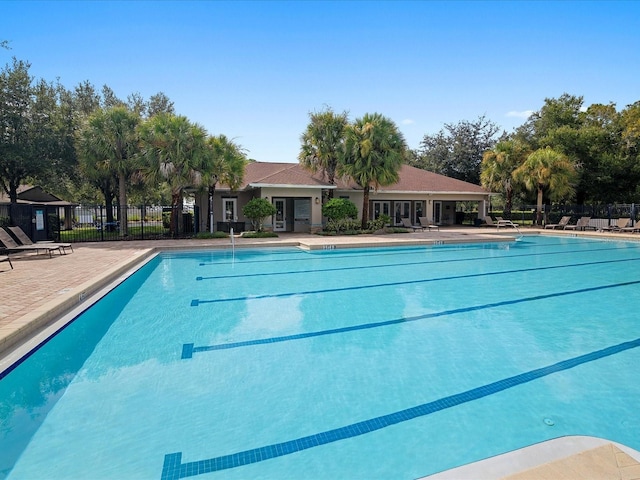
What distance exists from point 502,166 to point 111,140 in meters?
25.8

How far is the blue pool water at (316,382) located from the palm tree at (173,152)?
412 inches

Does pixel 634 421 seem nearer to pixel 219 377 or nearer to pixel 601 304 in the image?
pixel 219 377

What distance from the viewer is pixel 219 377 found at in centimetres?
499

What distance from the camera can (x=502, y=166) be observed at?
2895 centimetres

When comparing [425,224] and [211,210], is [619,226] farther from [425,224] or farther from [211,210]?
[211,210]

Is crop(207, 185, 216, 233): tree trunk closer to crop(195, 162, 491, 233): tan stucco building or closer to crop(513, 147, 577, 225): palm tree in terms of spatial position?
crop(195, 162, 491, 233): tan stucco building

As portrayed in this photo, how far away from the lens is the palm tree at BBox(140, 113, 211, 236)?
1878 centimetres

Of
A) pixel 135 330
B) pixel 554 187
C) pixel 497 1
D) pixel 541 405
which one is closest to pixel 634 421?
pixel 541 405

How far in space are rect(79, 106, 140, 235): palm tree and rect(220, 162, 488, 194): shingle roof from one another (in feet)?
17.4

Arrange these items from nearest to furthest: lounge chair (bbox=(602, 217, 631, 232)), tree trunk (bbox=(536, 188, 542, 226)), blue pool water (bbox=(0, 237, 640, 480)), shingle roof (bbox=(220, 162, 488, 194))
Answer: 1. blue pool water (bbox=(0, 237, 640, 480))
2. shingle roof (bbox=(220, 162, 488, 194))
3. lounge chair (bbox=(602, 217, 631, 232))
4. tree trunk (bbox=(536, 188, 542, 226))

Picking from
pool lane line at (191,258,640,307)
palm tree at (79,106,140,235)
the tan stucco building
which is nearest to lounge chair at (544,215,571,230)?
the tan stucco building

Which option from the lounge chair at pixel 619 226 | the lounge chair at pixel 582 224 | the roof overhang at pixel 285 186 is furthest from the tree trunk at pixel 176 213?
the lounge chair at pixel 619 226

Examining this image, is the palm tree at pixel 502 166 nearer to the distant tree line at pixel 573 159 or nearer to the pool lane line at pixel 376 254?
the distant tree line at pixel 573 159

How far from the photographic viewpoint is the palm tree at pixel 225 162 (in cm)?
2009
